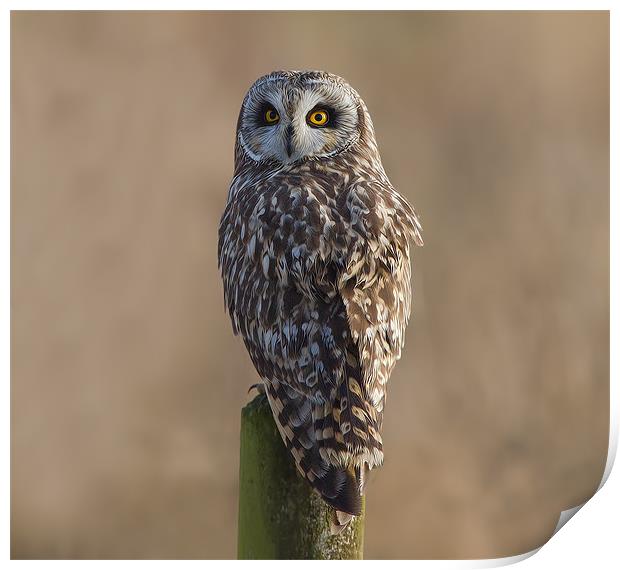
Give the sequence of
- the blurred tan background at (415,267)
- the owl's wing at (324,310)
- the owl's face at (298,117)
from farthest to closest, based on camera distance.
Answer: the blurred tan background at (415,267)
the owl's face at (298,117)
the owl's wing at (324,310)

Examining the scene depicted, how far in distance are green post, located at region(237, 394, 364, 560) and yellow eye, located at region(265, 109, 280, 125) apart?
0.59 meters

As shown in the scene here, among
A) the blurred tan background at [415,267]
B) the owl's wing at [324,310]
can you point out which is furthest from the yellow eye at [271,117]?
the blurred tan background at [415,267]

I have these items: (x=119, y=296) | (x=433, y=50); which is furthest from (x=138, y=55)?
(x=433, y=50)

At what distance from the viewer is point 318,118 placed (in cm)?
158

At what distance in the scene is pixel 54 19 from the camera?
1775 mm

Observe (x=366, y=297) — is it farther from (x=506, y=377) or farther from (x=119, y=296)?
(x=119, y=296)

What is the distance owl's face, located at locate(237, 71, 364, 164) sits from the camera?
1.53 m

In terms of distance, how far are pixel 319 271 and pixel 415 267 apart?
52cm

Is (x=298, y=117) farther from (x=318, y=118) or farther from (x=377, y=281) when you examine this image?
(x=377, y=281)

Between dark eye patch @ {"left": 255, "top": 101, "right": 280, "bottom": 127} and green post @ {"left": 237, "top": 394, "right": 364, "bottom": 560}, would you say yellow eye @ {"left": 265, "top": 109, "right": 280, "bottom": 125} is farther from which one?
green post @ {"left": 237, "top": 394, "right": 364, "bottom": 560}

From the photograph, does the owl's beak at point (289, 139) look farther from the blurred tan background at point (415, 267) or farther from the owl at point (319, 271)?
the blurred tan background at point (415, 267)

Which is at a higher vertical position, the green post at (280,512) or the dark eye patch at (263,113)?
the dark eye patch at (263,113)

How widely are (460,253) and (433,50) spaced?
1.53 feet

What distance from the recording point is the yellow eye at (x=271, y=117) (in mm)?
1581
